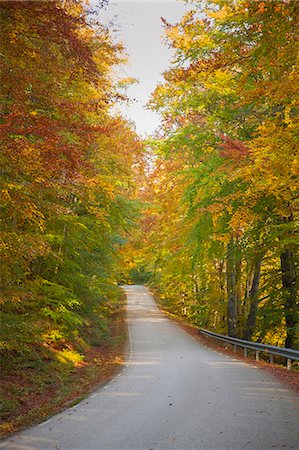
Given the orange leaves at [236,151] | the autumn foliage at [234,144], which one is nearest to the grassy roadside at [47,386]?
the autumn foliage at [234,144]

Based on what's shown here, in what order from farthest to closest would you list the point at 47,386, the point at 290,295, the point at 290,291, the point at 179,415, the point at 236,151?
the point at 290,291, the point at 290,295, the point at 236,151, the point at 47,386, the point at 179,415

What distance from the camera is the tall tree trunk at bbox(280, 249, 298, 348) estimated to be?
15.2 m

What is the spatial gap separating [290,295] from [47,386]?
32.5ft

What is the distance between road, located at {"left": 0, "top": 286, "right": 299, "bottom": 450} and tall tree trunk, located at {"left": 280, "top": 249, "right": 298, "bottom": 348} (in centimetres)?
370

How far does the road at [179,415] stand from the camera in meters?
5.89

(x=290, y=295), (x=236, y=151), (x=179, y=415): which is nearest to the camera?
(x=179, y=415)

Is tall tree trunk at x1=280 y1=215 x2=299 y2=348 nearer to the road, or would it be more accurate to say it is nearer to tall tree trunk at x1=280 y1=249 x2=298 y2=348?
tall tree trunk at x1=280 y1=249 x2=298 y2=348

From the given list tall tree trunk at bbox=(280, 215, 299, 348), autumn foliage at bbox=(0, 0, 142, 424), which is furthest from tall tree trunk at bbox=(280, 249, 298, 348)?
autumn foliage at bbox=(0, 0, 142, 424)

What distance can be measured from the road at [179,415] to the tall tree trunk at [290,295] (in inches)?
146

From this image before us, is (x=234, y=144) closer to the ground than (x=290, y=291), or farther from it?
farther from it

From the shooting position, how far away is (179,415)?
7176mm

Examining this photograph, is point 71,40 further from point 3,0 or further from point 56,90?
point 56,90

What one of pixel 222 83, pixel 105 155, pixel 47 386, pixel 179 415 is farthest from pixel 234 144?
pixel 47 386

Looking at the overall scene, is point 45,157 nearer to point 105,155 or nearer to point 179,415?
point 179,415
